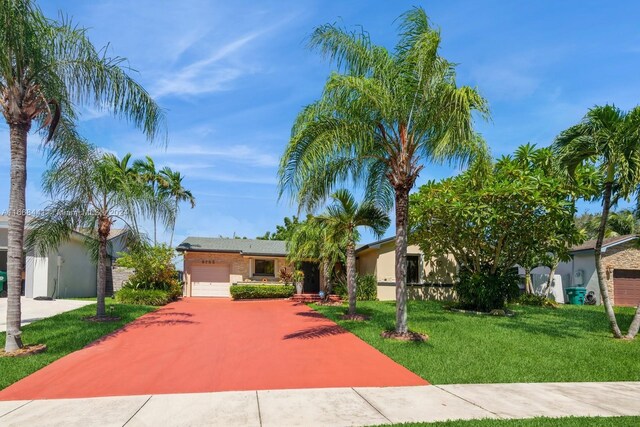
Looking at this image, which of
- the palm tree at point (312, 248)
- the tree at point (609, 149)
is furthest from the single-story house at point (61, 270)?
the tree at point (609, 149)

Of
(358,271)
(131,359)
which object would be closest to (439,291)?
(358,271)

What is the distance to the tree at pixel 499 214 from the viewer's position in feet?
47.7

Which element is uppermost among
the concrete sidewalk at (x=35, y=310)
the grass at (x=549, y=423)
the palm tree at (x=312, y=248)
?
the palm tree at (x=312, y=248)

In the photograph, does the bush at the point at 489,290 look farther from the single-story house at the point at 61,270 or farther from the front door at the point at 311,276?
the single-story house at the point at 61,270

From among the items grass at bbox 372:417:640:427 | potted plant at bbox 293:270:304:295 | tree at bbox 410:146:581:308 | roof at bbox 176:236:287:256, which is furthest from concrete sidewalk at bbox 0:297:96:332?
tree at bbox 410:146:581:308

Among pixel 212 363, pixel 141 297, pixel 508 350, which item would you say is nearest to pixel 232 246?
pixel 141 297

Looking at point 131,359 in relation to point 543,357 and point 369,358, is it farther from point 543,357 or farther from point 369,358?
point 543,357

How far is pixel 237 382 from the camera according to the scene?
7.52 metres

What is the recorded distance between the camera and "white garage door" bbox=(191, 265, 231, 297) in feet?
85.0

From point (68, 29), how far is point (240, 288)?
16.3 m

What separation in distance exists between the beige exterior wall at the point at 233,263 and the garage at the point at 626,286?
19006 mm

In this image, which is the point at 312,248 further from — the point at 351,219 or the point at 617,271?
the point at 617,271

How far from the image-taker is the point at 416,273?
23547 millimetres

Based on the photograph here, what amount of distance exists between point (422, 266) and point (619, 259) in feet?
38.2
